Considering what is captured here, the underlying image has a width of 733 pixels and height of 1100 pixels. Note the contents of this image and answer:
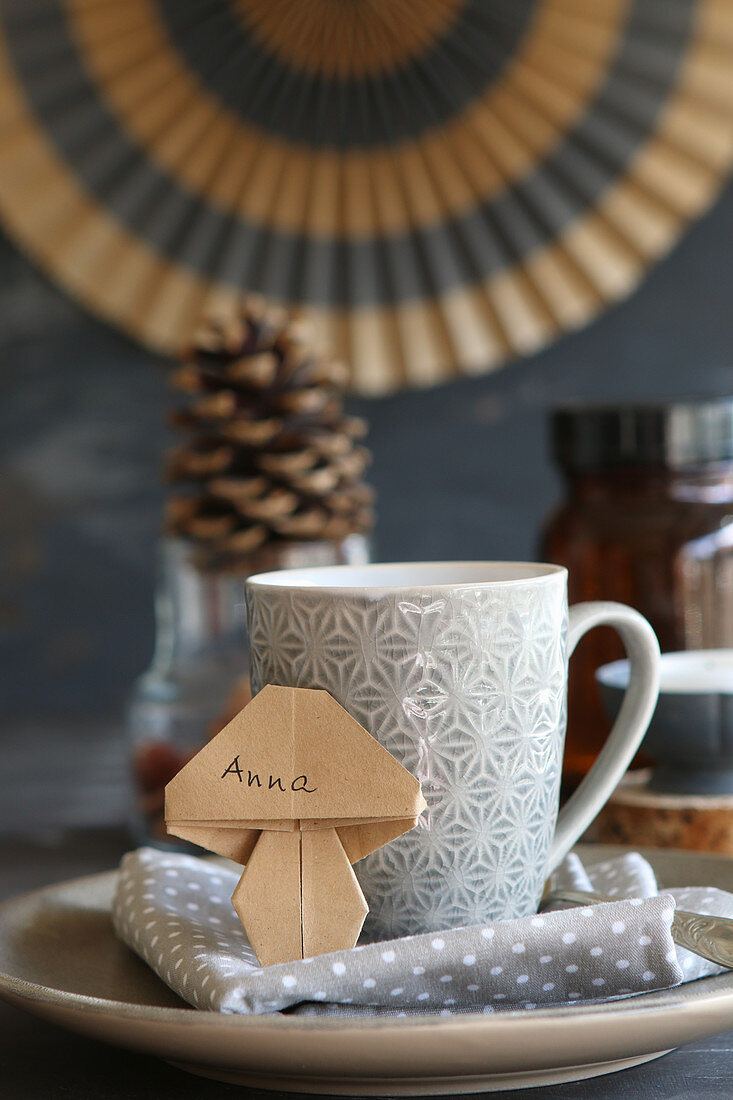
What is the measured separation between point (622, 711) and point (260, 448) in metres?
0.35

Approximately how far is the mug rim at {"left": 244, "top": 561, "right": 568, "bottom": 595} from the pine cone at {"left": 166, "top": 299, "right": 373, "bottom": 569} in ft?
0.76

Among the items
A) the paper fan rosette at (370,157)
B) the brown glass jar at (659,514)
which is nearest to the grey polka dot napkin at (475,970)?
the brown glass jar at (659,514)

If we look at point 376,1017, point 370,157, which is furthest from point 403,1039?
point 370,157

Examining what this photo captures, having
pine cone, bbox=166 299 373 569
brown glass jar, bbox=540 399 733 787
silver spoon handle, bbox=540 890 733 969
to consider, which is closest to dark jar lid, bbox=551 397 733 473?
brown glass jar, bbox=540 399 733 787

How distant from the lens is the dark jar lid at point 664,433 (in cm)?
59

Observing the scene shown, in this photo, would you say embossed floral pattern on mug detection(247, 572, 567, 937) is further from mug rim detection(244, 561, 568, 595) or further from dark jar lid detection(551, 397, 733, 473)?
dark jar lid detection(551, 397, 733, 473)

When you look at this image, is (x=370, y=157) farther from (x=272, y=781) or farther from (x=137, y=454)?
(x=272, y=781)

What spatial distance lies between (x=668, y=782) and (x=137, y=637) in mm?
602

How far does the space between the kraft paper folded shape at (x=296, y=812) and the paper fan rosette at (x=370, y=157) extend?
24.7 inches

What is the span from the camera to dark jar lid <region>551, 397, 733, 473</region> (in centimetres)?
59

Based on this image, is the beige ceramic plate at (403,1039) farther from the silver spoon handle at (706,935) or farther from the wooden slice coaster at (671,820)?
the wooden slice coaster at (671,820)

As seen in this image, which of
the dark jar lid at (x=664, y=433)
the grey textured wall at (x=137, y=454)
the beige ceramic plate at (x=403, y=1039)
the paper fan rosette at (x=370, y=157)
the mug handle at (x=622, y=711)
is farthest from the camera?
the grey textured wall at (x=137, y=454)

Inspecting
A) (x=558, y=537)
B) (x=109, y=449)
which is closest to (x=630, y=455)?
(x=558, y=537)

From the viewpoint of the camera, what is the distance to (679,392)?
39.1 inches
